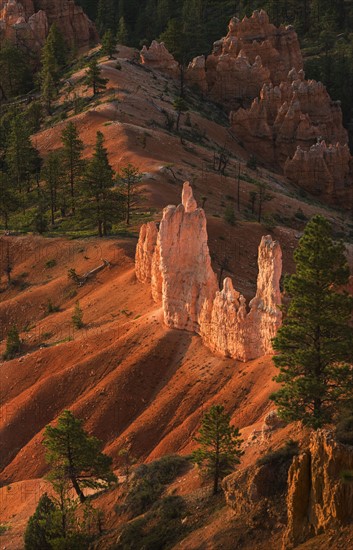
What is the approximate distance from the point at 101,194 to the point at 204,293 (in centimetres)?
2263

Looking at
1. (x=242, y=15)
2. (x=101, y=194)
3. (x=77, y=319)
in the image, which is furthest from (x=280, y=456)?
(x=242, y=15)

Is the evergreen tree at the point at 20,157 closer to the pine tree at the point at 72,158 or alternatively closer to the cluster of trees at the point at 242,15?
the pine tree at the point at 72,158

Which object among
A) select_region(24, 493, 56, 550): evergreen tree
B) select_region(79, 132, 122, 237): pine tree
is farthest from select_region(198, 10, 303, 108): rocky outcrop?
select_region(24, 493, 56, 550): evergreen tree

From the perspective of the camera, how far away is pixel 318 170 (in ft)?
315

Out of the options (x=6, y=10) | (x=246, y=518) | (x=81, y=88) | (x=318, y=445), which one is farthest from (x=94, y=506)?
(x=6, y=10)

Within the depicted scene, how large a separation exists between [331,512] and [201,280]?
81.3 ft

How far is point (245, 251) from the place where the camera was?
61031 millimetres

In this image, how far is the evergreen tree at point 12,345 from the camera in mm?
50969

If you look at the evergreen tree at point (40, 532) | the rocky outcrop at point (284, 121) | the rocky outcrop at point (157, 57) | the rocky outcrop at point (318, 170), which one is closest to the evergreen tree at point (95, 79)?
the rocky outcrop at point (157, 57)

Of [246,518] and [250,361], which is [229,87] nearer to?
[250,361]

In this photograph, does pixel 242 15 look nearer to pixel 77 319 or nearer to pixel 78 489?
pixel 77 319

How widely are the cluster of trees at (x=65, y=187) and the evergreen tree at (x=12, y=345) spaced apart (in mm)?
13683

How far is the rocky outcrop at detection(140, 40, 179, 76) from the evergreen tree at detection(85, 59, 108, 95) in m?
13.3

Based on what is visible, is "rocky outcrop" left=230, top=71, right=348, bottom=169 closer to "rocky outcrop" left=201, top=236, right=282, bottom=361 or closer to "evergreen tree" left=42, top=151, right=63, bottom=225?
"evergreen tree" left=42, top=151, right=63, bottom=225
